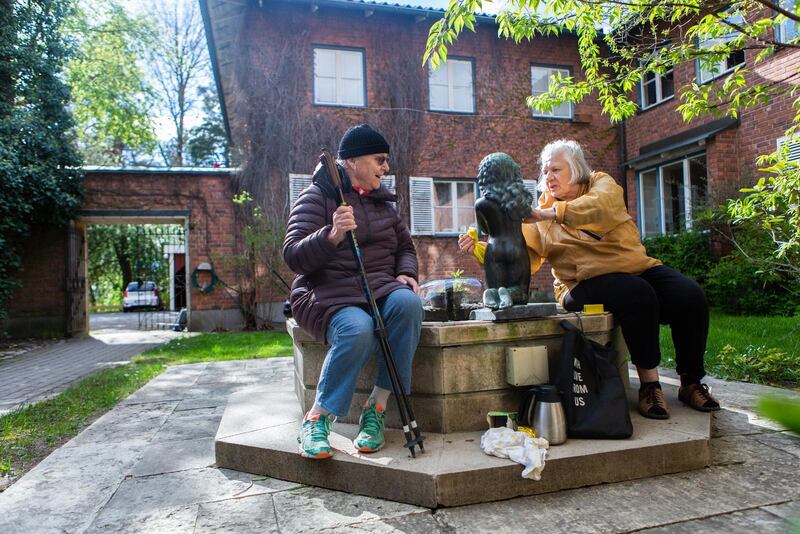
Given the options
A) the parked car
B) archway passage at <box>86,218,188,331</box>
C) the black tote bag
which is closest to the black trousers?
the black tote bag

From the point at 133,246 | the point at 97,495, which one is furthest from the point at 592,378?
the point at 133,246

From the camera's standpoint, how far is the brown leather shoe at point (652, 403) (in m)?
2.81

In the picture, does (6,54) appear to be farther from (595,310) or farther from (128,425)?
(595,310)

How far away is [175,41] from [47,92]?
1444cm

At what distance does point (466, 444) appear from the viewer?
8.29ft

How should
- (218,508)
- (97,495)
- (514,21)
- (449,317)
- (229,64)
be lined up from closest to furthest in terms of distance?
(218,508)
(97,495)
(449,317)
(514,21)
(229,64)

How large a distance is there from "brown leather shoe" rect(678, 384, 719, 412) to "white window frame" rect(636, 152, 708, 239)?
8702 mm

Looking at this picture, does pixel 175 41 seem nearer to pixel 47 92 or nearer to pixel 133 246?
pixel 133 246

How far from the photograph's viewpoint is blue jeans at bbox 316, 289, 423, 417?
2.49 meters

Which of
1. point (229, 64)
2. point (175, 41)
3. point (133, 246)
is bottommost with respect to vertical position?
point (133, 246)

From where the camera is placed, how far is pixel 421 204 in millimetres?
12492

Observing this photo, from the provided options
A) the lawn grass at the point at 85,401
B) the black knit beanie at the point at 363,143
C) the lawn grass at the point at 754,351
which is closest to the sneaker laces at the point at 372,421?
the black knit beanie at the point at 363,143

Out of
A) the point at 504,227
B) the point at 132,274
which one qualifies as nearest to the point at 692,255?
the point at 504,227

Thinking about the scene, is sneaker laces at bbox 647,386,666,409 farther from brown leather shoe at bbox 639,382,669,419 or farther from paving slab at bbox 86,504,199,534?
paving slab at bbox 86,504,199,534
